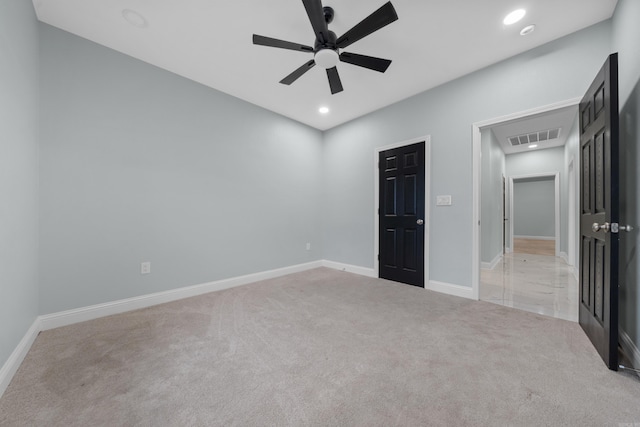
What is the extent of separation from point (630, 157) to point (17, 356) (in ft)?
14.9

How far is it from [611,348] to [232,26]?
386 cm

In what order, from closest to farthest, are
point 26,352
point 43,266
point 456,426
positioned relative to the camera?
A: point 456,426, point 26,352, point 43,266

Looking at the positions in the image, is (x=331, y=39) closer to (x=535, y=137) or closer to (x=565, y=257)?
(x=535, y=137)

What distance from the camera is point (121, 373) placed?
5.19 ft

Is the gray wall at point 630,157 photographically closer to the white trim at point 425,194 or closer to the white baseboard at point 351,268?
the white trim at point 425,194

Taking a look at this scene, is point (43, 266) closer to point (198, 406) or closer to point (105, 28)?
point (198, 406)

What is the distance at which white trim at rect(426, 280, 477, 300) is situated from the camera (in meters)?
2.96

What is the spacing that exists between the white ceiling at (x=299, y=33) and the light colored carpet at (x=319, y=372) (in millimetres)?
2777

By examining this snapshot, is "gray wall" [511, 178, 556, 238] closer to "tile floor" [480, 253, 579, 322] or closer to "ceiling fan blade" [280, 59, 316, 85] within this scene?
"tile floor" [480, 253, 579, 322]

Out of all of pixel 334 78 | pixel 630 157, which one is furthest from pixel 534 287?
pixel 334 78

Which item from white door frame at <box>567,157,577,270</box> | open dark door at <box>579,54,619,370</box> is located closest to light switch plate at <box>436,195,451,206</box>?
open dark door at <box>579,54,619,370</box>

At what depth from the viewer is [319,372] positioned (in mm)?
1582

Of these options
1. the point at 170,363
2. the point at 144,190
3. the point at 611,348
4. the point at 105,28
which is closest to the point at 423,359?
the point at 611,348

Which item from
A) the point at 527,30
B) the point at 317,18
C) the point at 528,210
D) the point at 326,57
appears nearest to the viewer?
the point at 317,18
